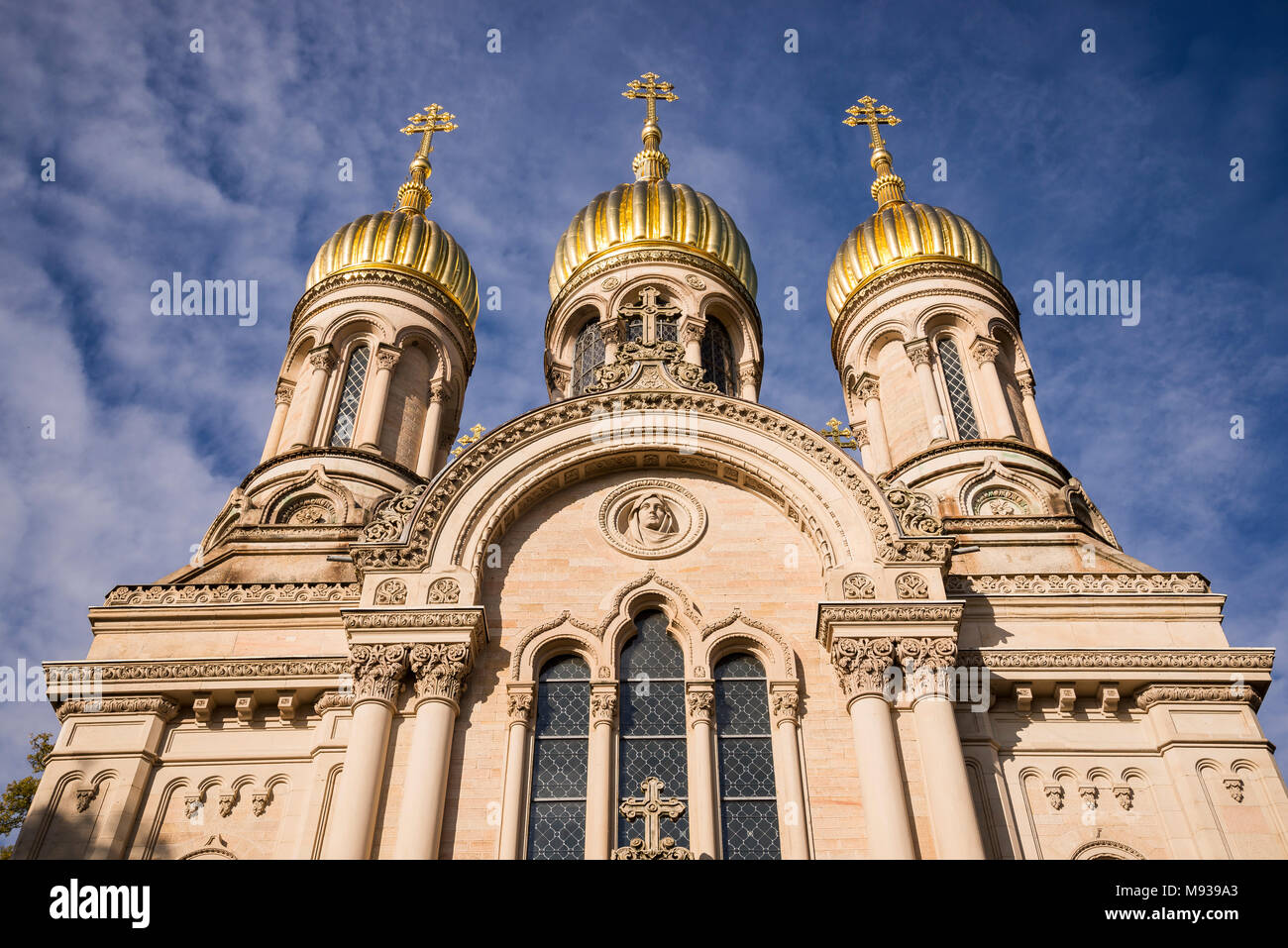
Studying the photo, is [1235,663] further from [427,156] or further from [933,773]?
[427,156]

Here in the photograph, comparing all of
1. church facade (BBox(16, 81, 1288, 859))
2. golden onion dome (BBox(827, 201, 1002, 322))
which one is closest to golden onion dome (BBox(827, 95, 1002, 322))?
golden onion dome (BBox(827, 201, 1002, 322))

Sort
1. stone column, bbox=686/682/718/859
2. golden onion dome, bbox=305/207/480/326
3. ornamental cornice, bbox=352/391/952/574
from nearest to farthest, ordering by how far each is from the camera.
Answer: stone column, bbox=686/682/718/859
ornamental cornice, bbox=352/391/952/574
golden onion dome, bbox=305/207/480/326

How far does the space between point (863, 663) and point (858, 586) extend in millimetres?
1263

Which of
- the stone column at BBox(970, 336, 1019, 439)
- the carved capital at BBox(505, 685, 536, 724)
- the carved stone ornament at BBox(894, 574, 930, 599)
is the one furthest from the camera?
the stone column at BBox(970, 336, 1019, 439)

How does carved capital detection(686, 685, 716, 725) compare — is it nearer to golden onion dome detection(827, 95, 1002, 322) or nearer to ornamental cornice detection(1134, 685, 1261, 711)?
ornamental cornice detection(1134, 685, 1261, 711)

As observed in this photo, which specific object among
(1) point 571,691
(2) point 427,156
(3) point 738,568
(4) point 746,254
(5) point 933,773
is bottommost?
(5) point 933,773

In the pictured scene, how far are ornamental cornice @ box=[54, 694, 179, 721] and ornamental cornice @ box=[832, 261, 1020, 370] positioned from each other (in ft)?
57.0

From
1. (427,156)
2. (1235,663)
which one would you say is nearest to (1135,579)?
(1235,663)

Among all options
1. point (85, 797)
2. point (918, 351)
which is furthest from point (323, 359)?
point (918, 351)

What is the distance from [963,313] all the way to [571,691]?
46.8 feet

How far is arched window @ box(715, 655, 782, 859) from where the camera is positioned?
1530 centimetres

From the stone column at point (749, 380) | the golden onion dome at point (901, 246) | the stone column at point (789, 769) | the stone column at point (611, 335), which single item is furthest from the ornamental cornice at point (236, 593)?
the golden onion dome at point (901, 246)
